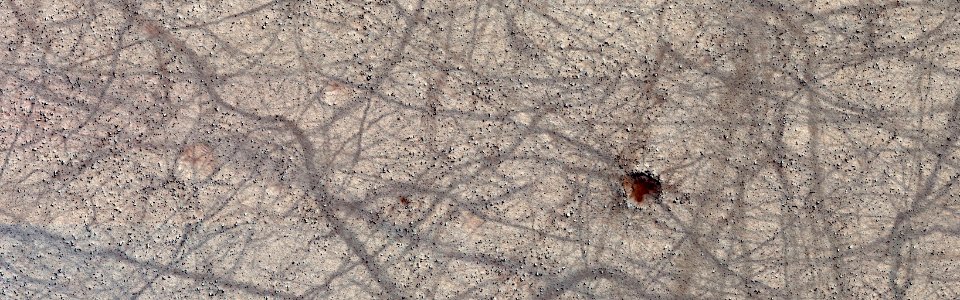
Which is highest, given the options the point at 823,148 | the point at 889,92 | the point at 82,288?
the point at 889,92

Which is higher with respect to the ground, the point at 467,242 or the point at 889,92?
the point at 889,92

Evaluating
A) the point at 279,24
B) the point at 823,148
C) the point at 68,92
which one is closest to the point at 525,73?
the point at 279,24

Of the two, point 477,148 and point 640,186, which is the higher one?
point 477,148

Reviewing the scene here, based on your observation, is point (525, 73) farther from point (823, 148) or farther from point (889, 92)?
point (889, 92)
